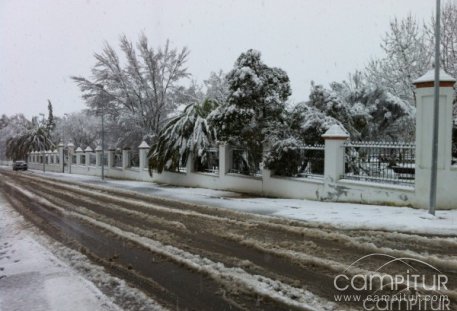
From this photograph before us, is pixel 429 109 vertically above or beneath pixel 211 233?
above

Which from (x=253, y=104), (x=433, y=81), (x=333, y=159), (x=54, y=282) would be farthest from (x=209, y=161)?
(x=54, y=282)

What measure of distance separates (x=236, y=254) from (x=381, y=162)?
21.9ft

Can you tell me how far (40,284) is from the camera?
17.6 ft

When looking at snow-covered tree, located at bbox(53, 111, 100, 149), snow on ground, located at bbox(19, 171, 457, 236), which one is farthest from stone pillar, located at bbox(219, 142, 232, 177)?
snow-covered tree, located at bbox(53, 111, 100, 149)

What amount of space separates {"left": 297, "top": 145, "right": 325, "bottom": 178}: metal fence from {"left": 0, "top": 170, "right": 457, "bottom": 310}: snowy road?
13.2ft

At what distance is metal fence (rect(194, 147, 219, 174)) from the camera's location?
19.0m

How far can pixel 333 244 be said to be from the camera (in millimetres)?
7082

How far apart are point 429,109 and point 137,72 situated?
30.2 m

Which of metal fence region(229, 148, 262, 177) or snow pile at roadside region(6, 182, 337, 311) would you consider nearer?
snow pile at roadside region(6, 182, 337, 311)

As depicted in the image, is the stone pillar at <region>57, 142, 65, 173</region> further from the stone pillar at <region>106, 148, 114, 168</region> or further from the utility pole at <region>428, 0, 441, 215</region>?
the utility pole at <region>428, 0, 441, 215</region>

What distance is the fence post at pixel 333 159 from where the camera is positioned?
1260cm

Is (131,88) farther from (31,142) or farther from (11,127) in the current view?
(11,127)

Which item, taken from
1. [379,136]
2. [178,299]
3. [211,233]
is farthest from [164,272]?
[379,136]

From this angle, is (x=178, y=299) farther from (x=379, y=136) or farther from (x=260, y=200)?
(x=379, y=136)
